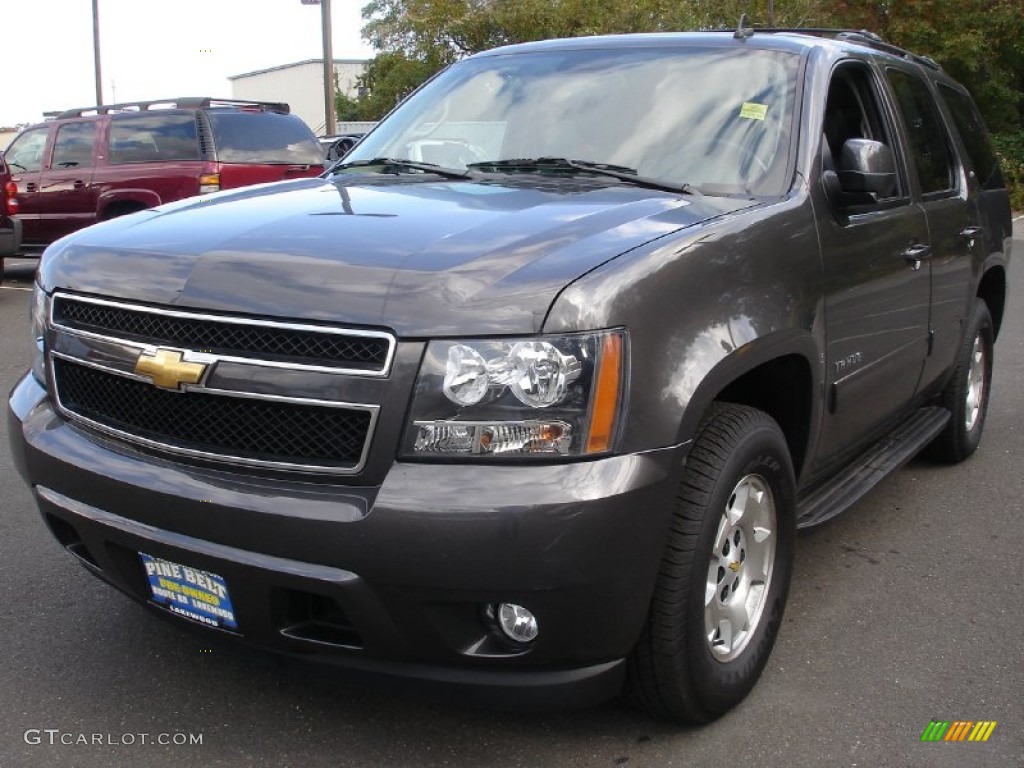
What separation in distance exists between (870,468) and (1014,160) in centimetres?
2738

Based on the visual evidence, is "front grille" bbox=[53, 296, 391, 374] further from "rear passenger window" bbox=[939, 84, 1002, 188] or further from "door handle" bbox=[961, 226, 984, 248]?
"rear passenger window" bbox=[939, 84, 1002, 188]

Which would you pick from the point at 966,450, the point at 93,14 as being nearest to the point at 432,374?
the point at 966,450

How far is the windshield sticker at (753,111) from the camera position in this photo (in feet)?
Answer: 11.7

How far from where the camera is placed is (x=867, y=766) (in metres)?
2.77

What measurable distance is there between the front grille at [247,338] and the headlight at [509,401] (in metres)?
0.14

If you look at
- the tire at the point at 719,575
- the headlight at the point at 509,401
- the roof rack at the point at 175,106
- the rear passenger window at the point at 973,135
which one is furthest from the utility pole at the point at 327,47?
the headlight at the point at 509,401

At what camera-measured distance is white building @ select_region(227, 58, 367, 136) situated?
6272 centimetres

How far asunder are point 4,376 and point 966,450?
614 centimetres

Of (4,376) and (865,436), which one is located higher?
(865,436)

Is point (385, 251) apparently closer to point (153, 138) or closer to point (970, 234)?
point (970, 234)

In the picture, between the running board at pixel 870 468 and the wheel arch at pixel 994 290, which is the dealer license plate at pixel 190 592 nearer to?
the running board at pixel 870 468

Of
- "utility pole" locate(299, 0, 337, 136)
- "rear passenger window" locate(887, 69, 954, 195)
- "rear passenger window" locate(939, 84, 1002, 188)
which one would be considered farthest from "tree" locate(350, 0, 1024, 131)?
"rear passenger window" locate(887, 69, 954, 195)

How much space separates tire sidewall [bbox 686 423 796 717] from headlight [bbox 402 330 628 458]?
0.46 metres

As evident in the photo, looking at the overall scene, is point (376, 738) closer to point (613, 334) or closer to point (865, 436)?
point (613, 334)
